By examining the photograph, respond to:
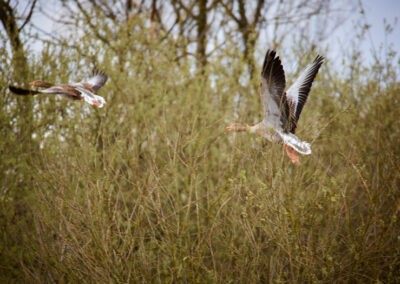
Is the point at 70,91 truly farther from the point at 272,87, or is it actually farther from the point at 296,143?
the point at 296,143

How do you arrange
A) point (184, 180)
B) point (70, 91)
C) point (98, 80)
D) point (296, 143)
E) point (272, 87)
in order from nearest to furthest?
point (296, 143), point (272, 87), point (70, 91), point (98, 80), point (184, 180)

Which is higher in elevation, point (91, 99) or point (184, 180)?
point (91, 99)

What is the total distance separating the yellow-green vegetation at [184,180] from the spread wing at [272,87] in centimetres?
31

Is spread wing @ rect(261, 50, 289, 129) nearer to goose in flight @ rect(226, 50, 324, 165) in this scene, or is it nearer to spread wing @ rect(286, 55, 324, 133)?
goose in flight @ rect(226, 50, 324, 165)

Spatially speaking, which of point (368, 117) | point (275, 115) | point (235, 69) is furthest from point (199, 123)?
point (275, 115)

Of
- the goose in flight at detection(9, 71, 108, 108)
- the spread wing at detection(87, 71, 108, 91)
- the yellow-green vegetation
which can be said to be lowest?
the yellow-green vegetation

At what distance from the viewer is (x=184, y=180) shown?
22.7 ft

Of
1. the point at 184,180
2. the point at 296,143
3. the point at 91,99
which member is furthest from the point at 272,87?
the point at 184,180

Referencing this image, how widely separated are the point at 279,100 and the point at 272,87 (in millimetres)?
170

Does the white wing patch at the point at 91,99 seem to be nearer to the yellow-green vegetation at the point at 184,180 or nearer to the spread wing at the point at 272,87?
the yellow-green vegetation at the point at 184,180

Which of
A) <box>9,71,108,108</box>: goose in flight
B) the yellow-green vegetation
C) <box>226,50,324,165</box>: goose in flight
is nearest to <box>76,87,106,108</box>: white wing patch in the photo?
<box>9,71,108,108</box>: goose in flight

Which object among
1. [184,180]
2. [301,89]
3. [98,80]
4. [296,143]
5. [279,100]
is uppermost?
[98,80]

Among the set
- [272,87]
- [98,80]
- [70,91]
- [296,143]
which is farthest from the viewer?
[98,80]

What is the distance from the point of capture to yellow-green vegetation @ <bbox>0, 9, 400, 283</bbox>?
3689mm
